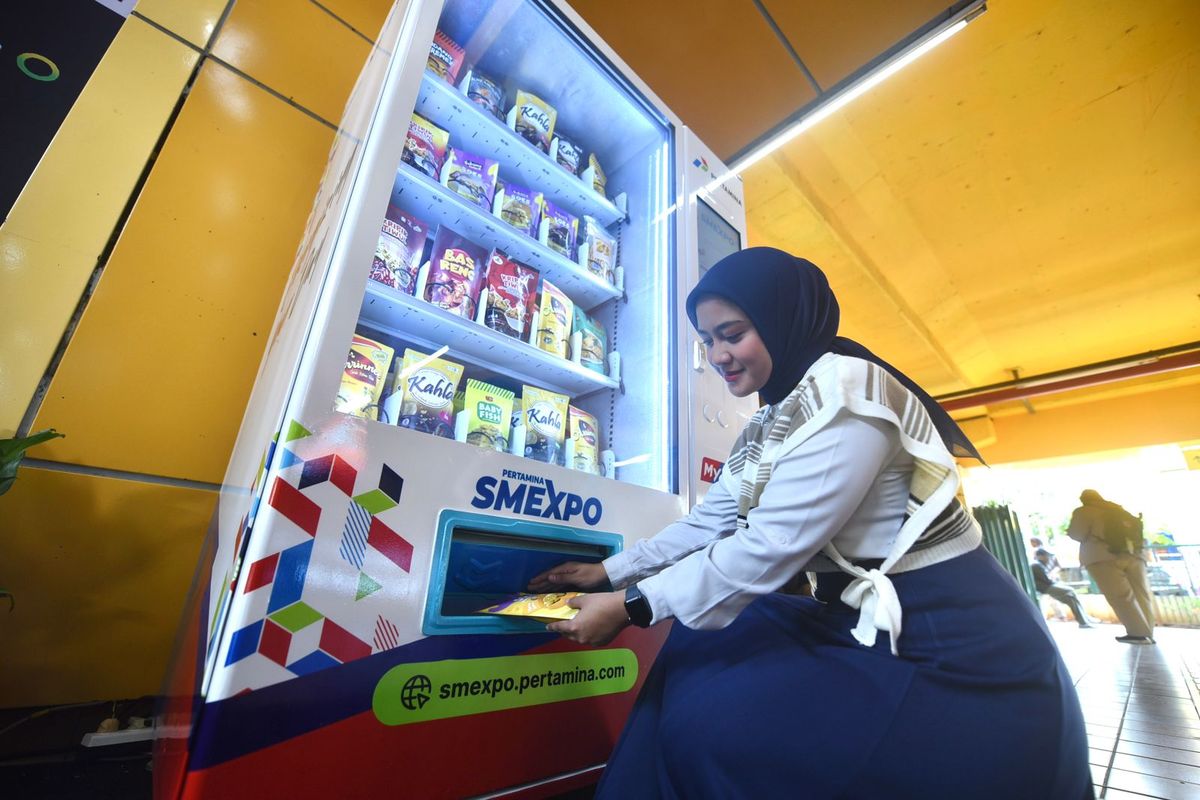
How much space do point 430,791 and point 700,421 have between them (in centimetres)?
110

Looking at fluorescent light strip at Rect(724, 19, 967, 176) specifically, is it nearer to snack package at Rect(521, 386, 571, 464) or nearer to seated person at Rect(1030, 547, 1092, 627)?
snack package at Rect(521, 386, 571, 464)

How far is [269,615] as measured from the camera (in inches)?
29.4

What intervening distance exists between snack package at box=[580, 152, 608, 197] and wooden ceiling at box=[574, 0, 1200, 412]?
3.47 feet

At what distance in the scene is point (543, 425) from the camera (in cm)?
152

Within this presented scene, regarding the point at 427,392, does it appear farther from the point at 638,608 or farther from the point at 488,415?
the point at 638,608

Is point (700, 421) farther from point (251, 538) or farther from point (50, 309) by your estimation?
point (50, 309)

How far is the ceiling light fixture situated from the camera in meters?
2.18

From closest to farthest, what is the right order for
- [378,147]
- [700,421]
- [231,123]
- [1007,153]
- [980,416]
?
[378,147]
[700,421]
[231,123]
[1007,153]
[980,416]

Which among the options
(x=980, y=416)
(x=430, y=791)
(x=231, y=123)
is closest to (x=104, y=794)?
(x=430, y=791)

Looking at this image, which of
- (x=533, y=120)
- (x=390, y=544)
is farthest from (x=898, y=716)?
(x=533, y=120)

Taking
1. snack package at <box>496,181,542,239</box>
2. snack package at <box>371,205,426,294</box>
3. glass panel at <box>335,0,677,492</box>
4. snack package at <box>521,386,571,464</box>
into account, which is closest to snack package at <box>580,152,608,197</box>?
glass panel at <box>335,0,677,492</box>

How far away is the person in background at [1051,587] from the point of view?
7391 millimetres

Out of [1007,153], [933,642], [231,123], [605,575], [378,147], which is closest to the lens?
[933,642]

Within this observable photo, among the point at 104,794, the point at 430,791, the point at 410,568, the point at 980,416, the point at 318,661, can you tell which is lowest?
the point at 104,794
